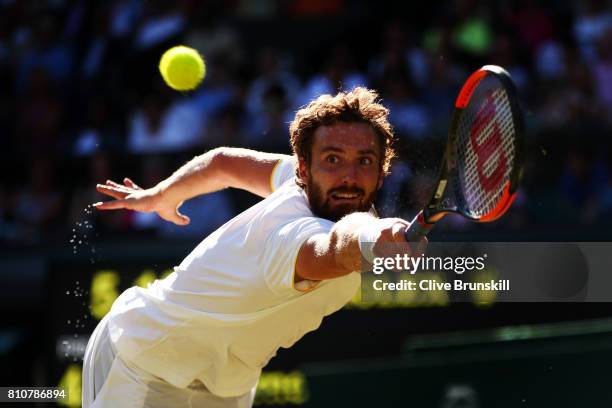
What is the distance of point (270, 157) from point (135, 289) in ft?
2.50

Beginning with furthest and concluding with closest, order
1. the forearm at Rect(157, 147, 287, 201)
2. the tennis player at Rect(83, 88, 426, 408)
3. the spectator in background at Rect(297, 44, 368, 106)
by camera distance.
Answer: the spectator in background at Rect(297, 44, 368, 106) < the forearm at Rect(157, 147, 287, 201) < the tennis player at Rect(83, 88, 426, 408)

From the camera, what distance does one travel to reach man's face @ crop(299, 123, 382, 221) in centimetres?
391

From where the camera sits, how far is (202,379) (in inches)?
165

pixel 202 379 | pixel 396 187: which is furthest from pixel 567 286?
pixel 202 379

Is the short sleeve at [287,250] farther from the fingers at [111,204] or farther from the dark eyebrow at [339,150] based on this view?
the fingers at [111,204]

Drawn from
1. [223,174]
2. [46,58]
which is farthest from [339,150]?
[46,58]

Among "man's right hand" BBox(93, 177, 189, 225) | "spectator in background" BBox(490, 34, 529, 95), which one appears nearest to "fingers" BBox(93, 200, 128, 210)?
"man's right hand" BBox(93, 177, 189, 225)

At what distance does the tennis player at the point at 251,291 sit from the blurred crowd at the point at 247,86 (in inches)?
93.2

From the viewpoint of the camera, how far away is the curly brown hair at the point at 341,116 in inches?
158

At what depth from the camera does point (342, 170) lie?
12.9 ft

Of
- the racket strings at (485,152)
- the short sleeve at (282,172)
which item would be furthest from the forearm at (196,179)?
the racket strings at (485,152)

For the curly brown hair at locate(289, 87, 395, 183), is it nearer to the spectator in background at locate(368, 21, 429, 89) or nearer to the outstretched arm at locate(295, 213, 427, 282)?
the outstretched arm at locate(295, 213, 427, 282)

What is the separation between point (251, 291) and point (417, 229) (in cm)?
74

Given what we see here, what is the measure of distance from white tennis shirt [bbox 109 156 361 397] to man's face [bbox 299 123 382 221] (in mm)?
72
